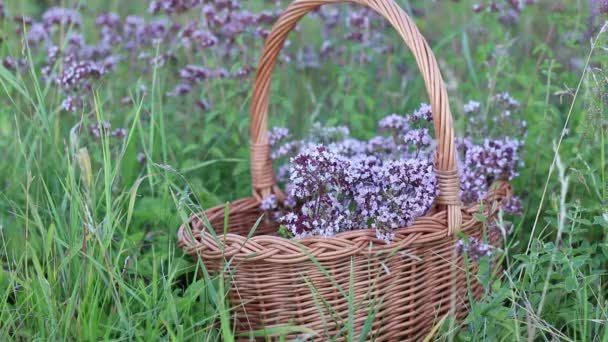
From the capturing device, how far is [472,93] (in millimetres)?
3094

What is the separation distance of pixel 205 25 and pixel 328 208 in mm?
1162

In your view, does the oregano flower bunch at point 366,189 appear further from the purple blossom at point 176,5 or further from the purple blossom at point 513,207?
the purple blossom at point 176,5

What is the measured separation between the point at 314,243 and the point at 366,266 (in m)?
0.15

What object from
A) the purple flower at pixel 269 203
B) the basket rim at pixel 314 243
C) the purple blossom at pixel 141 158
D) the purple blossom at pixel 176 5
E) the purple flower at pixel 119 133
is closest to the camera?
the basket rim at pixel 314 243

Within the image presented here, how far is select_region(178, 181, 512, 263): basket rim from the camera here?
6.44ft

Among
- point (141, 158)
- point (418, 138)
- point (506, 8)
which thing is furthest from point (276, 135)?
point (506, 8)

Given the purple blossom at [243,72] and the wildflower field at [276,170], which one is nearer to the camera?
the wildflower field at [276,170]

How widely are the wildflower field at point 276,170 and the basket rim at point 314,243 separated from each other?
0.04 m

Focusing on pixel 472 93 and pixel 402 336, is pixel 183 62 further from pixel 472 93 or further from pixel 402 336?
pixel 402 336

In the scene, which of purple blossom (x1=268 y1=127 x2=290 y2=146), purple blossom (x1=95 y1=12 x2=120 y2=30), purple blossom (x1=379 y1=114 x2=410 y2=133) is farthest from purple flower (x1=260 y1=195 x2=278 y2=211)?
purple blossom (x1=95 y1=12 x2=120 y2=30)

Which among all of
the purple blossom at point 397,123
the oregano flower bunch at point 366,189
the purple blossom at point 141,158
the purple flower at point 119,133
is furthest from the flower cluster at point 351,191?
the purple blossom at point 141,158

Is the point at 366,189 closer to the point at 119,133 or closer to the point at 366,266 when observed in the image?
the point at 366,266

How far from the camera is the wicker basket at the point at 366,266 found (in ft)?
6.51

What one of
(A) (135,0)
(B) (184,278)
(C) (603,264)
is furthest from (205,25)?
(A) (135,0)
